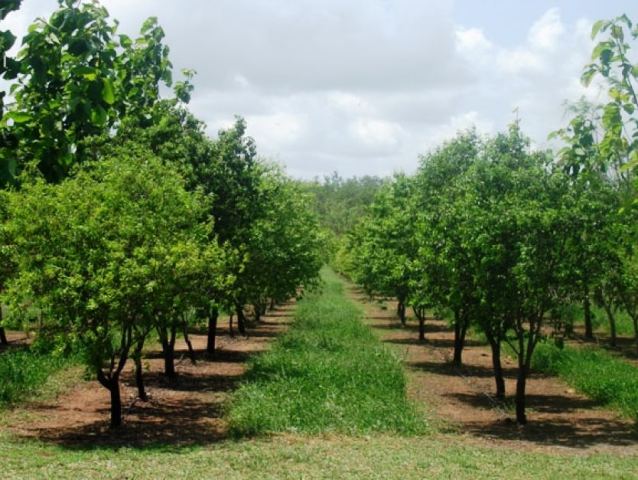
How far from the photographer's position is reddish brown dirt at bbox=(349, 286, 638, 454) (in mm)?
15234

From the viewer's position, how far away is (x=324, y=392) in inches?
707

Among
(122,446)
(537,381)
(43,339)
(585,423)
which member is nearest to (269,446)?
(122,446)

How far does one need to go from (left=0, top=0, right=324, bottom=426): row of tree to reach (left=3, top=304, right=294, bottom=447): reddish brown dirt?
678 millimetres

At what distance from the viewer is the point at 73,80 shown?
126 inches

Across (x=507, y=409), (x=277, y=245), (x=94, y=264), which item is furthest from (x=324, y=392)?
(x=277, y=245)

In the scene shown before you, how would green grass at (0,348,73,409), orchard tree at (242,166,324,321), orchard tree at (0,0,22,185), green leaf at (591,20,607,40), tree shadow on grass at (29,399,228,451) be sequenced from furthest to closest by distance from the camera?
orchard tree at (242,166,324,321) → green grass at (0,348,73,409) → tree shadow on grass at (29,399,228,451) → green leaf at (591,20,607,40) → orchard tree at (0,0,22,185)

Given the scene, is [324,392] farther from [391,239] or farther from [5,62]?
[5,62]

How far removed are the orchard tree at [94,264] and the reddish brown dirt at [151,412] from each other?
91cm

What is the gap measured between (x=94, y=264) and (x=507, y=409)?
401 inches

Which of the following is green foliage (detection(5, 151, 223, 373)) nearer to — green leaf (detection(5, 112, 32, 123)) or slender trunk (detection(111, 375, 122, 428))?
slender trunk (detection(111, 375, 122, 428))

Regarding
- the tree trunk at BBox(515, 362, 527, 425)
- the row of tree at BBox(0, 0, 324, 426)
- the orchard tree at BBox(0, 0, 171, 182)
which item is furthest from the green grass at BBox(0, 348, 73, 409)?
the orchard tree at BBox(0, 0, 171, 182)

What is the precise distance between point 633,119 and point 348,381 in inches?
595

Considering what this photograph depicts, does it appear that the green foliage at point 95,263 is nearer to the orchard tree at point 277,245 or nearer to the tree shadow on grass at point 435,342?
the orchard tree at point 277,245

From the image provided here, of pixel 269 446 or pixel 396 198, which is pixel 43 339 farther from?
pixel 396 198
